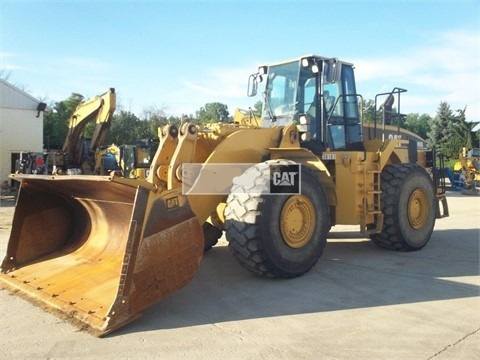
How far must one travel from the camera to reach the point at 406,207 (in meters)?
7.72

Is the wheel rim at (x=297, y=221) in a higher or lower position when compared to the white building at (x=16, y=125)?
lower

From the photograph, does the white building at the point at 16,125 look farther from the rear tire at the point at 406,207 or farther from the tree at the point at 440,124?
the tree at the point at 440,124

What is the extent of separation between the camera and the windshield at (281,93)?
741cm

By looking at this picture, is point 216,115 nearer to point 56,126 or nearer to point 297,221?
point 297,221

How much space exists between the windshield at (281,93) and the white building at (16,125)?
1876 cm

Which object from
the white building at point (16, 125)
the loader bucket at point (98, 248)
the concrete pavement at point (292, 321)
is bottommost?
the concrete pavement at point (292, 321)

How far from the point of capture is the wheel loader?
14.8 ft

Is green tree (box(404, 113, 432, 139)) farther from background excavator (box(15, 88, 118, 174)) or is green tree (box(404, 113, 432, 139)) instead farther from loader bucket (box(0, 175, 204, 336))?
loader bucket (box(0, 175, 204, 336))

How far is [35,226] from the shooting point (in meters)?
6.10

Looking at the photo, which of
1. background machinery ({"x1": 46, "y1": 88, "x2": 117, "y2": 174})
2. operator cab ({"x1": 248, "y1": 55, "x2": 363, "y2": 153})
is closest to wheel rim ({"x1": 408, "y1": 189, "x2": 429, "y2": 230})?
operator cab ({"x1": 248, "y1": 55, "x2": 363, "y2": 153})

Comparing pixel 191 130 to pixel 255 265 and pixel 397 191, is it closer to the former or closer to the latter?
pixel 255 265

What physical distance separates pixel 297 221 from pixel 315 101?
7.18 ft

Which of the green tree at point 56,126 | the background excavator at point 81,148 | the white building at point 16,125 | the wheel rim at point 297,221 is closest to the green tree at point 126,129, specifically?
the green tree at point 56,126

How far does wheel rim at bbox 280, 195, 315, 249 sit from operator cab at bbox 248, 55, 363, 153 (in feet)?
4.52
